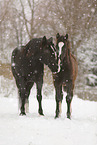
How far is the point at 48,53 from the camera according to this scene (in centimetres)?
649

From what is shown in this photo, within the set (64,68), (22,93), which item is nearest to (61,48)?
(64,68)

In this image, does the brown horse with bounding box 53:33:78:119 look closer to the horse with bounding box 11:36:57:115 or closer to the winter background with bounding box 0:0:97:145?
the horse with bounding box 11:36:57:115

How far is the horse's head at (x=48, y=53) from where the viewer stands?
6328 millimetres

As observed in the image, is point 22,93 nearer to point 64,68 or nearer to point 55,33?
point 64,68

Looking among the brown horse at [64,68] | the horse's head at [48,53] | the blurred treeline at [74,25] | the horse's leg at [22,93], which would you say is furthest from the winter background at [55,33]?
the horse's head at [48,53]

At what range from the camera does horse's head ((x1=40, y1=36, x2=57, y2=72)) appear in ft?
20.8

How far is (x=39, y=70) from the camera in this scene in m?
6.92

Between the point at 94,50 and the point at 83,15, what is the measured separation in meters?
2.70

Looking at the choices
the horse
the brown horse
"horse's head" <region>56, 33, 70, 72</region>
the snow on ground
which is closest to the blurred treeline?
the horse

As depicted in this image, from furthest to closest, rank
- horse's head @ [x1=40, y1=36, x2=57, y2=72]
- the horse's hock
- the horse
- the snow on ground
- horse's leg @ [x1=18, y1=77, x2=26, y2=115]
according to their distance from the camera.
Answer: the horse's hock
horse's leg @ [x1=18, y1=77, x2=26, y2=115]
the horse
horse's head @ [x1=40, y1=36, x2=57, y2=72]
the snow on ground

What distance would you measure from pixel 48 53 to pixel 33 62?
2.06 ft

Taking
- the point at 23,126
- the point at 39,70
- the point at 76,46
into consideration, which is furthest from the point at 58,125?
the point at 76,46

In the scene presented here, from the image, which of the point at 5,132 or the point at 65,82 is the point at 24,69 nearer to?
the point at 65,82

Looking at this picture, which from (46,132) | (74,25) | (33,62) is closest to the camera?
(46,132)
